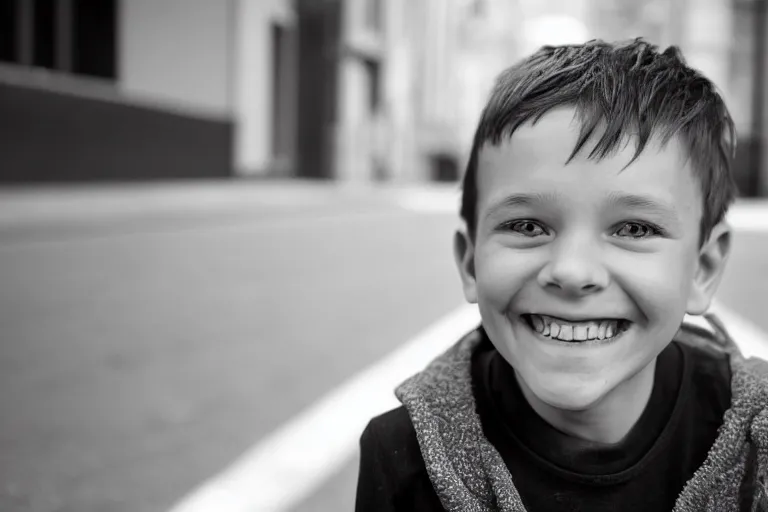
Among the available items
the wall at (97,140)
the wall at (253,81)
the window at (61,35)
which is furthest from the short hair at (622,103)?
the wall at (253,81)

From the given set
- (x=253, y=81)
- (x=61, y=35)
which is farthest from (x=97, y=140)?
(x=253, y=81)

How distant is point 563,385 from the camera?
1.07 meters

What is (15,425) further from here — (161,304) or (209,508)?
(161,304)

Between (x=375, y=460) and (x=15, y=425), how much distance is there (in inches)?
45.0

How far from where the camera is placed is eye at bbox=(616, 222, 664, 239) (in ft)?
3.55

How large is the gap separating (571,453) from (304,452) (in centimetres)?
79

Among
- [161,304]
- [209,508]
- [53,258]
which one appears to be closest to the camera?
[209,508]

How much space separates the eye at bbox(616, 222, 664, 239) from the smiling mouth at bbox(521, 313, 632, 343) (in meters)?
0.11

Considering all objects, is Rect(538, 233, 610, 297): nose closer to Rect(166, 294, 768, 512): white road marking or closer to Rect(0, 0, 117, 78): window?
Rect(166, 294, 768, 512): white road marking

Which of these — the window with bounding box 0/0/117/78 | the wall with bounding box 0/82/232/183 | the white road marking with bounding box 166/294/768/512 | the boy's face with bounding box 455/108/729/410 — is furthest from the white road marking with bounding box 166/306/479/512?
the window with bounding box 0/0/117/78

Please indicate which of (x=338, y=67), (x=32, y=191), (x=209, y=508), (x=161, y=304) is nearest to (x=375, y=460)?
(x=209, y=508)

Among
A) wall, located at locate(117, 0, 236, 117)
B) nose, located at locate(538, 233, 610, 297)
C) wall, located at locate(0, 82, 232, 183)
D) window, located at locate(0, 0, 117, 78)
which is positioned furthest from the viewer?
wall, located at locate(117, 0, 236, 117)

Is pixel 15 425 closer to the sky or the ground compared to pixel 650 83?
closer to the ground

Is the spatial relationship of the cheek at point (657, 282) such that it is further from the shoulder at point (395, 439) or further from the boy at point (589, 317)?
the shoulder at point (395, 439)
